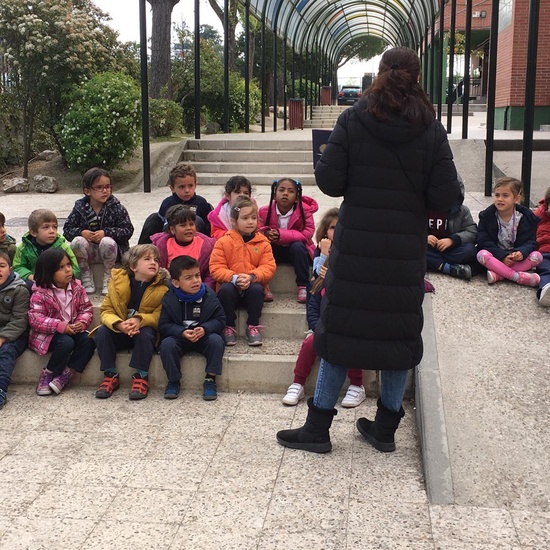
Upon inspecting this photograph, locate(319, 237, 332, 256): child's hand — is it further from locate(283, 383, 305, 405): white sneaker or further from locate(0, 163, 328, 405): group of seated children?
locate(283, 383, 305, 405): white sneaker

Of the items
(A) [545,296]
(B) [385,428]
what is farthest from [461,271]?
(B) [385,428]

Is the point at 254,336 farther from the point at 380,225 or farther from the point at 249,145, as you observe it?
the point at 249,145

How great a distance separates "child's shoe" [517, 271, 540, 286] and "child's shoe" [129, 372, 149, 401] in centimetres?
273

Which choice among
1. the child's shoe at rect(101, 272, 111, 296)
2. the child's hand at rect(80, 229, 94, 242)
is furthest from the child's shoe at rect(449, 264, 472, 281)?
the child's hand at rect(80, 229, 94, 242)

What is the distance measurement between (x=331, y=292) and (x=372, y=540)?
1152 millimetres

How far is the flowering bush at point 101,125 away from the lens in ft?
37.3

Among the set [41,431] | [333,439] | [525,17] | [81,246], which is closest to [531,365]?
[333,439]

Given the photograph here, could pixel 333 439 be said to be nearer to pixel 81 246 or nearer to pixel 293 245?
pixel 293 245

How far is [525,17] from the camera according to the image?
19.6 m

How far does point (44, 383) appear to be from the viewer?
5043mm

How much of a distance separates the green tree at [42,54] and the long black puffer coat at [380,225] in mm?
9648

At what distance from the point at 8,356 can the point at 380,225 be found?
2732mm

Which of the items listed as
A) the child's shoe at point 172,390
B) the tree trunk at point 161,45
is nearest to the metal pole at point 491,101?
the child's shoe at point 172,390

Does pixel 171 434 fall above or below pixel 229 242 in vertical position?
below
